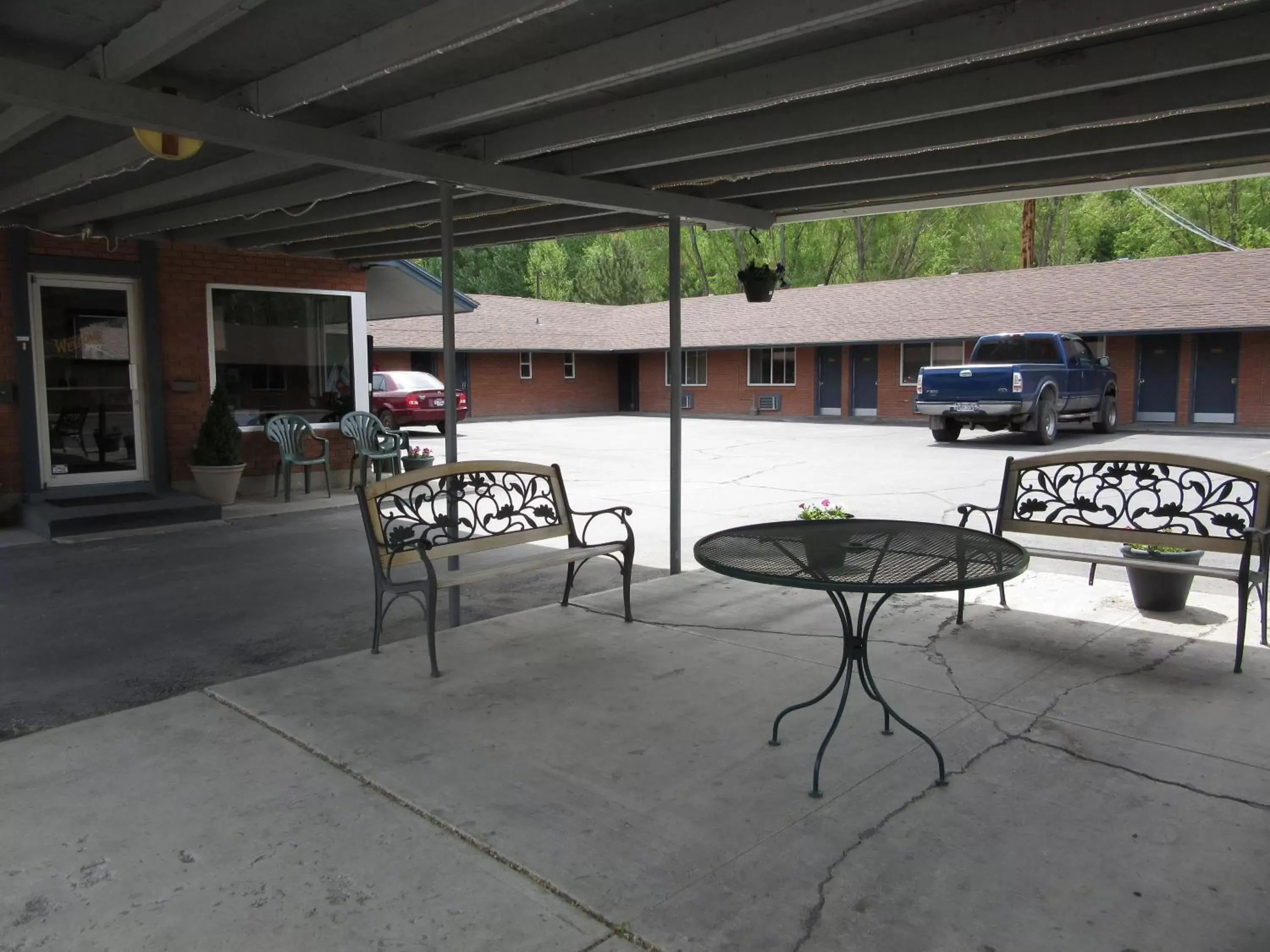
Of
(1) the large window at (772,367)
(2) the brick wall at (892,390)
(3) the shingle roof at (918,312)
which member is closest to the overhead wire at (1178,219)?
(3) the shingle roof at (918,312)

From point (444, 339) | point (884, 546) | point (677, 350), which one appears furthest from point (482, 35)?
point (677, 350)

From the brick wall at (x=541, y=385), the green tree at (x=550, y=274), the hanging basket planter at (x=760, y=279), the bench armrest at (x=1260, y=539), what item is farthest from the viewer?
the green tree at (x=550, y=274)

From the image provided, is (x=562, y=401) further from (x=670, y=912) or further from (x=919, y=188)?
(x=670, y=912)

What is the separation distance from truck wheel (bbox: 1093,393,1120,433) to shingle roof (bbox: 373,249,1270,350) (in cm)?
245

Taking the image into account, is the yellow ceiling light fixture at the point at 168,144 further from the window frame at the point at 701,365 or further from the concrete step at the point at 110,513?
the window frame at the point at 701,365

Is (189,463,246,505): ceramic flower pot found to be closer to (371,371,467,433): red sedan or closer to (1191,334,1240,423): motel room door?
(371,371,467,433): red sedan

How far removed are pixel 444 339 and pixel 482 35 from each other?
2.04 meters

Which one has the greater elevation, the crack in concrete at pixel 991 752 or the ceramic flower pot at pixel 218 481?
the ceramic flower pot at pixel 218 481

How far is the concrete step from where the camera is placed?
8852mm

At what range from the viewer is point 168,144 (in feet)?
16.4

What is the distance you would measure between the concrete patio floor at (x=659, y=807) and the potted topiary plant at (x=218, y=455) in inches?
245

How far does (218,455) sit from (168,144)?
19.4ft

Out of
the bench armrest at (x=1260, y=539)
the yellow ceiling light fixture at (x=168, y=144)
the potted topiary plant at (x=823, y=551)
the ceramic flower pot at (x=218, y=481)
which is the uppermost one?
the yellow ceiling light fixture at (x=168, y=144)

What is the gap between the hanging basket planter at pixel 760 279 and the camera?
24.7 ft
